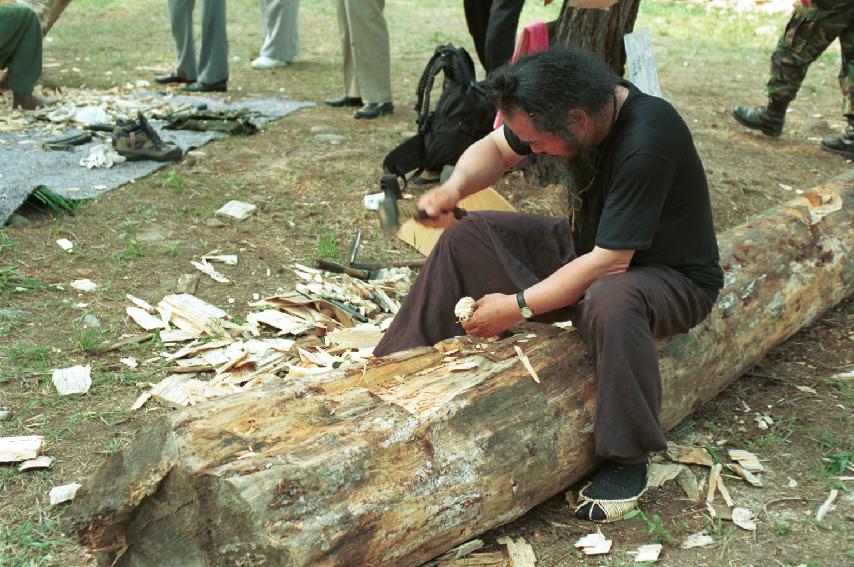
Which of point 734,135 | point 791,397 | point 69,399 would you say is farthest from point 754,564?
point 734,135

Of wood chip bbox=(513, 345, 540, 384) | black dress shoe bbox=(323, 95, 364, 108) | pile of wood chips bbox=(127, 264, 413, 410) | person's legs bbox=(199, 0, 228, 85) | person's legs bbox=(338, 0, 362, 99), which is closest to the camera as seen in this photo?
wood chip bbox=(513, 345, 540, 384)

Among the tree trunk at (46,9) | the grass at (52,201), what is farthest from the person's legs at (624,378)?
the tree trunk at (46,9)

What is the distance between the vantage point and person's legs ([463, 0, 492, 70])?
6.75 m

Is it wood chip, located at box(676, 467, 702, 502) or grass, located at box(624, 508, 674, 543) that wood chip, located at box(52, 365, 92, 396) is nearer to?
grass, located at box(624, 508, 674, 543)

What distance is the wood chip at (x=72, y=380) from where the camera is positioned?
11.0 ft

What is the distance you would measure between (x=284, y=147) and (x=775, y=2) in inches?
421

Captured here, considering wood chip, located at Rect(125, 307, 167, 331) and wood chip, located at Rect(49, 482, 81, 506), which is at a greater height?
wood chip, located at Rect(49, 482, 81, 506)

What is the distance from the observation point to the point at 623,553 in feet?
8.61

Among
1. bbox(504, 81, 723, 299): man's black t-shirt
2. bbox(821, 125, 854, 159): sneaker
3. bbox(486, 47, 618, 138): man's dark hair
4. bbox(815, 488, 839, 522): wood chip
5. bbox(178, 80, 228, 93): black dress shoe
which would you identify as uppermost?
bbox(486, 47, 618, 138): man's dark hair

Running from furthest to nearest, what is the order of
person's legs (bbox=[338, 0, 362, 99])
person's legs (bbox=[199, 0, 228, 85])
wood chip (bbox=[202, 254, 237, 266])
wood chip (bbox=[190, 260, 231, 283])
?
person's legs (bbox=[199, 0, 228, 85]) → person's legs (bbox=[338, 0, 362, 99]) → wood chip (bbox=[202, 254, 237, 266]) → wood chip (bbox=[190, 260, 231, 283])

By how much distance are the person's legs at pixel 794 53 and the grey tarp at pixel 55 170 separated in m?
4.44

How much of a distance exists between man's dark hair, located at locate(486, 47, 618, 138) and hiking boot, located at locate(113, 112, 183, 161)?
3.78m

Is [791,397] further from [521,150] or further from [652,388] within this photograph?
[521,150]

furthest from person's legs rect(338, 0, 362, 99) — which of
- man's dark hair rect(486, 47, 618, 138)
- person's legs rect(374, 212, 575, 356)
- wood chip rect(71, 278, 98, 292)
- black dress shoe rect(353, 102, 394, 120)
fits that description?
man's dark hair rect(486, 47, 618, 138)
